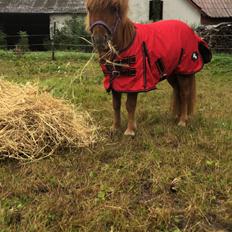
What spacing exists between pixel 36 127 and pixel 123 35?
1489mm

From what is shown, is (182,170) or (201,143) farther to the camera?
(201,143)

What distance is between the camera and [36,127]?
193 inches

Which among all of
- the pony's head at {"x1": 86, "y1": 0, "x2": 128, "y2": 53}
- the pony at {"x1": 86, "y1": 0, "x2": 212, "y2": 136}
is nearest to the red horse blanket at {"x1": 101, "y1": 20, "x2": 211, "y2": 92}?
the pony at {"x1": 86, "y1": 0, "x2": 212, "y2": 136}

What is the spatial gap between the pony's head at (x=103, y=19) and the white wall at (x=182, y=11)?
2386 cm

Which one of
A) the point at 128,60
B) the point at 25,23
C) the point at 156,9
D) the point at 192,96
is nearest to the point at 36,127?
the point at 128,60

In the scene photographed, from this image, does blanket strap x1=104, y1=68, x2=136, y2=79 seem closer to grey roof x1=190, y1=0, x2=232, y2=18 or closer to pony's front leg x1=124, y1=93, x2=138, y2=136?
pony's front leg x1=124, y1=93, x2=138, y2=136

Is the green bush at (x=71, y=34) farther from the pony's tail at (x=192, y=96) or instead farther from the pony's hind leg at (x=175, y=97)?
the pony's tail at (x=192, y=96)

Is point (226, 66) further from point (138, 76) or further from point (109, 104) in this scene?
point (138, 76)

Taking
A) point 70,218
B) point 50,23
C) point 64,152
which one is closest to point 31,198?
point 70,218

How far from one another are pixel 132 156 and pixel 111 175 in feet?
1.97

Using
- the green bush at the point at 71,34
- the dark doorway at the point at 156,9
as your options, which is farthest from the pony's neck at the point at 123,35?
the dark doorway at the point at 156,9

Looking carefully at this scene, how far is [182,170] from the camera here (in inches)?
168

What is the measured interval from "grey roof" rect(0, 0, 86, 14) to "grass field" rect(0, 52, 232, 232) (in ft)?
74.2

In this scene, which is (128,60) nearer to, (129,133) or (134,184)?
(129,133)
